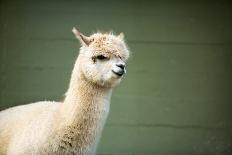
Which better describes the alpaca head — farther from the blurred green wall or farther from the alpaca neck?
the blurred green wall

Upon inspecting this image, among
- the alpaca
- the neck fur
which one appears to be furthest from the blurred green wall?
the neck fur

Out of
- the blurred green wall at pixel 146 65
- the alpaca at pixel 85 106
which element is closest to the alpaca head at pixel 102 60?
the alpaca at pixel 85 106

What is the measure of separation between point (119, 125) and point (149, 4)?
176 centimetres

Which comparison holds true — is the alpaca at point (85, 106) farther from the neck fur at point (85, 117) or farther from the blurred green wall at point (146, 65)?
the blurred green wall at point (146, 65)

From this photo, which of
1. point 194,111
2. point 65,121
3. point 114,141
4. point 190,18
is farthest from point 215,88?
point 65,121

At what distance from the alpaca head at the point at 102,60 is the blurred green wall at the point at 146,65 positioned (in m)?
2.59

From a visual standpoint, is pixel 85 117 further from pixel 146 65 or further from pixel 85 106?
pixel 146 65

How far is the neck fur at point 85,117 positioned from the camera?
5.88m

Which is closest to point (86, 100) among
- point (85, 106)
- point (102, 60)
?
point (85, 106)

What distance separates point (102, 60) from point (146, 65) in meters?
2.84

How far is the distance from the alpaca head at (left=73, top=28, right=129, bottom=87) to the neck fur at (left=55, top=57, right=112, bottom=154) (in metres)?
0.11

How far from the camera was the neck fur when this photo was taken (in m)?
5.88

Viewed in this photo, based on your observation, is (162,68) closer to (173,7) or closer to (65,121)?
(173,7)

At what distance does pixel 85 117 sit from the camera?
5.88 m
